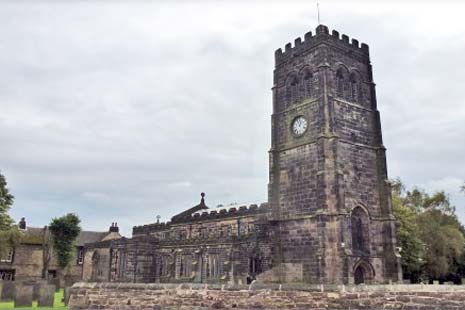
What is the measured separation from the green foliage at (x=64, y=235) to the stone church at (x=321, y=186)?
65.9 ft

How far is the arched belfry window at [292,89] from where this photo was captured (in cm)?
3097

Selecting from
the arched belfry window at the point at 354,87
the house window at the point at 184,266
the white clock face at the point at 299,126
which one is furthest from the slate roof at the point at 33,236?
the arched belfry window at the point at 354,87

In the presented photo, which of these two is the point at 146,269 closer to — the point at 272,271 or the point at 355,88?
the point at 272,271

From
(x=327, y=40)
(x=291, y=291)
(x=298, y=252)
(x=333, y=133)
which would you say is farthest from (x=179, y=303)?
(x=327, y=40)

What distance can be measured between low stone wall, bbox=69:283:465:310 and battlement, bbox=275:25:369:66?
2083 centimetres

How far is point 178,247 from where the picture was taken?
3725 centimetres

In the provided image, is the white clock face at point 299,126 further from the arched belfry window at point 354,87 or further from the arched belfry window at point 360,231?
the arched belfry window at point 360,231

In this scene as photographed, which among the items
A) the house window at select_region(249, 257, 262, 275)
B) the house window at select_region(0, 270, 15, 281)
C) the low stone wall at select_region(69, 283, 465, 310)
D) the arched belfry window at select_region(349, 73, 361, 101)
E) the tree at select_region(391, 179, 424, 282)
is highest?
the arched belfry window at select_region(349, 73, 361, 101)

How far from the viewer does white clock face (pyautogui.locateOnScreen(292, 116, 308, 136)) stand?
29453 millimetres

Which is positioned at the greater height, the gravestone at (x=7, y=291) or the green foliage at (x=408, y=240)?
the green foliage at (x=408, y=240)

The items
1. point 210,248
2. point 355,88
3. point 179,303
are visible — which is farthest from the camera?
point 210,248

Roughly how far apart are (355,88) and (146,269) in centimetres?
2454

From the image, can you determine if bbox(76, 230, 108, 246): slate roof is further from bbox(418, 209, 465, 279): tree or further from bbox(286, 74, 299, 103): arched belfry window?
bbox(418, 209, 465, 279): tree

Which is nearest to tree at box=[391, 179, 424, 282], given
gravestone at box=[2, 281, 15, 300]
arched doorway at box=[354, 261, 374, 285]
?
arched doorway at box=[354, 261, 374, 285]
